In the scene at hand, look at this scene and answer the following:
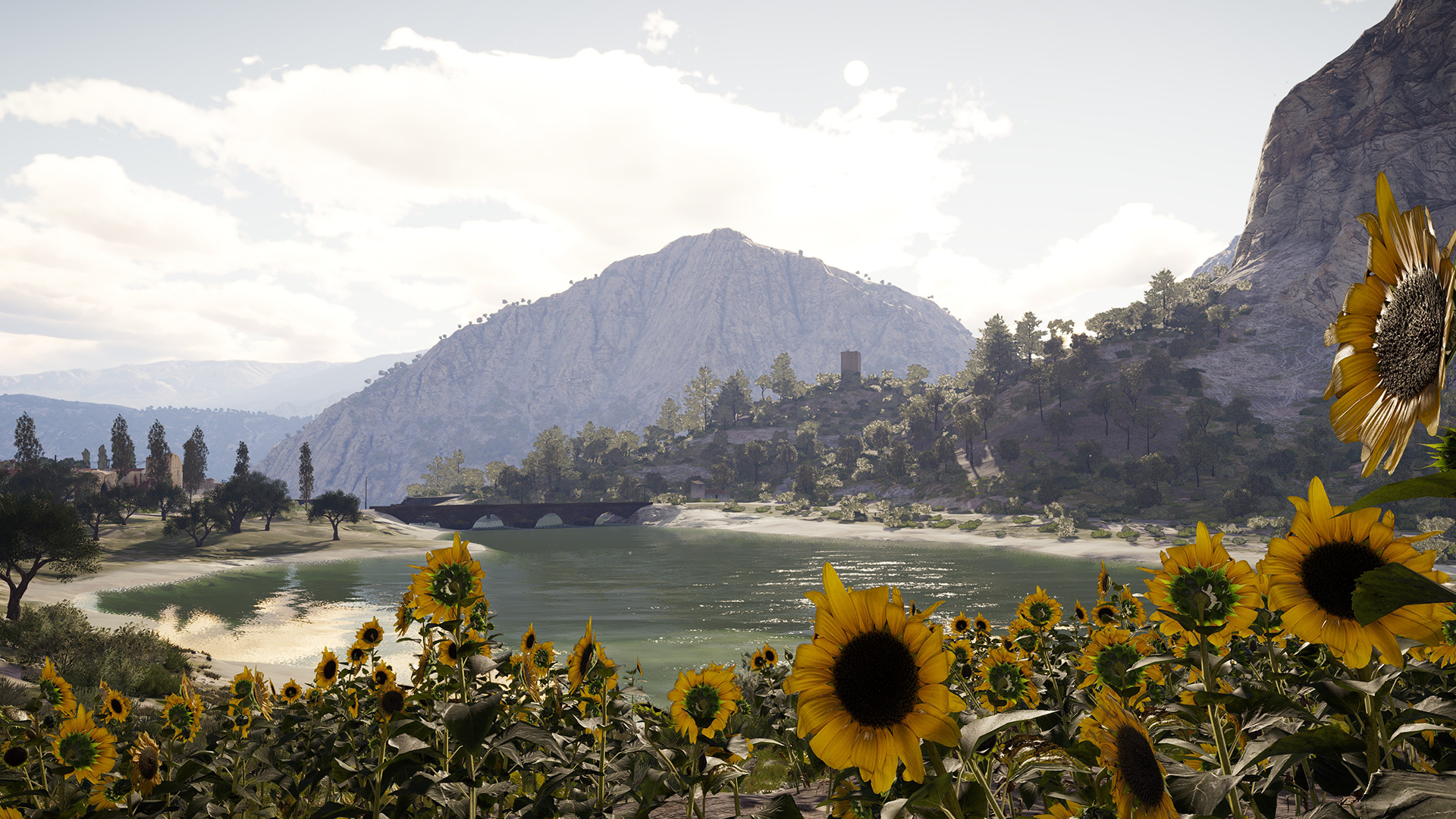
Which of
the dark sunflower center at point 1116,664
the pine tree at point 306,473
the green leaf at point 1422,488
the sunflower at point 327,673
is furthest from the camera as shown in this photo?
the pine tree at point 306,473

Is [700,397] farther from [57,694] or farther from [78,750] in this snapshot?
[78,750]

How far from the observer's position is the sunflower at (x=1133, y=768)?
163 centimetres

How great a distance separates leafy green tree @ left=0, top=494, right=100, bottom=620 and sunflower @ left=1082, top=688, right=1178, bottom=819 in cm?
4434

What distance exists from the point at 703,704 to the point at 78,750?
4046 mm

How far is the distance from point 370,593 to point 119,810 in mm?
52492

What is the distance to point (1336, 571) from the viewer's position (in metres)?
2.02

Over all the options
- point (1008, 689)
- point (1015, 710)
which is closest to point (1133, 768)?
point (1015, 710)

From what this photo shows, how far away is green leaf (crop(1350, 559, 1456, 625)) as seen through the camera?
3.95 ft

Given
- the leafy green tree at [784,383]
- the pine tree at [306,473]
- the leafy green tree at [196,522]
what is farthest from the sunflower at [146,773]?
the leafy green tree at [784,383]

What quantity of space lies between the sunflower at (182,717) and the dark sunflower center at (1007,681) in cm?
565

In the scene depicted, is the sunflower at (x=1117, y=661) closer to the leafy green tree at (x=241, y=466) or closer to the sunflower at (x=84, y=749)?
the sunflower at (x=84, y=749)

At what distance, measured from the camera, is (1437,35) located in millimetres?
136500

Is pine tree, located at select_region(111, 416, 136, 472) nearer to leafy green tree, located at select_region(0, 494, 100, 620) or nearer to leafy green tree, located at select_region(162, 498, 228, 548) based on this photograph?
leafy green tree, located at select_region(162, 498, 228, 548)

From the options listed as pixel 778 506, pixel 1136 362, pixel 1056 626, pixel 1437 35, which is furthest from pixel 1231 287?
pixel 1056 626
